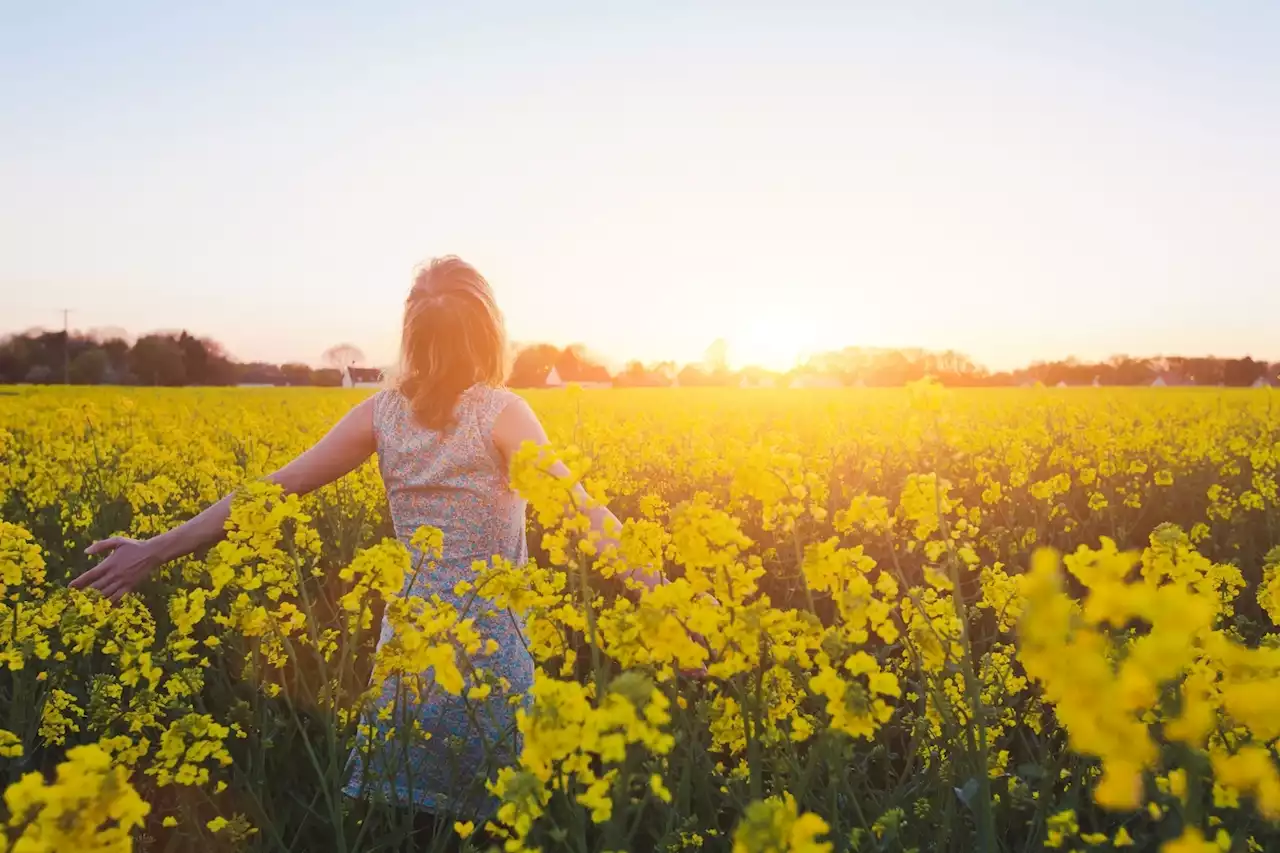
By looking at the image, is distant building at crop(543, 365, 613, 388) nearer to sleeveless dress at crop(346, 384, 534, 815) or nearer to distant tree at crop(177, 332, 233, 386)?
distant tree at crop(177, 332, 233, 386)

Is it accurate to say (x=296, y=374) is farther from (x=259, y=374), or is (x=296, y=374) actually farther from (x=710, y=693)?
(x=710, y=693)

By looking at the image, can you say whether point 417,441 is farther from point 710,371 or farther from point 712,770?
point 710,371

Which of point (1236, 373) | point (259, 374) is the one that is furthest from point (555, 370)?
point (1236, 373)

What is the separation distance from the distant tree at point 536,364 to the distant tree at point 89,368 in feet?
76.1

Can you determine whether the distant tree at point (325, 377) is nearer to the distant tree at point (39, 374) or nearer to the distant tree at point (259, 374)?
the distant tree at point (259, 374)

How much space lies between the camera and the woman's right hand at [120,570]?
284 centimetres

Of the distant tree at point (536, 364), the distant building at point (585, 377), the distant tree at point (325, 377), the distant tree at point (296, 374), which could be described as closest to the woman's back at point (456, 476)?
the distant tree at point (536, 364)

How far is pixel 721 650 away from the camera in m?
1.84

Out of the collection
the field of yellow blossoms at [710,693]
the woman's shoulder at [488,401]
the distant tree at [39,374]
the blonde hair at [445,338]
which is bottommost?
the field of yellow blossoms at [710,693]

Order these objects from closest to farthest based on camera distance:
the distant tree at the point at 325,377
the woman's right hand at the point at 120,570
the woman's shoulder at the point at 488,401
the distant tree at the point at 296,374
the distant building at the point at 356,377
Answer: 1. the woman's right hand at the point at 120,570
2. the woman's shoulder at the point at 488,401
3. the distant building at the point at 356,377
4. the distant tree at the point at 325,377
5. the distant tree at the point at 296,374

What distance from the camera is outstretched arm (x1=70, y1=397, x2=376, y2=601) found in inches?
112

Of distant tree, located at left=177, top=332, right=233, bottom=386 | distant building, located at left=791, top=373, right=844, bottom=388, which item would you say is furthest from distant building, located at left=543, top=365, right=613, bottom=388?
distant tree, located at left=177, top=332, right=233, bottom=386

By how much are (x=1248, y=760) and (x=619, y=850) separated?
94 centimetres

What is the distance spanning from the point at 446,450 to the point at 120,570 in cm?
108
